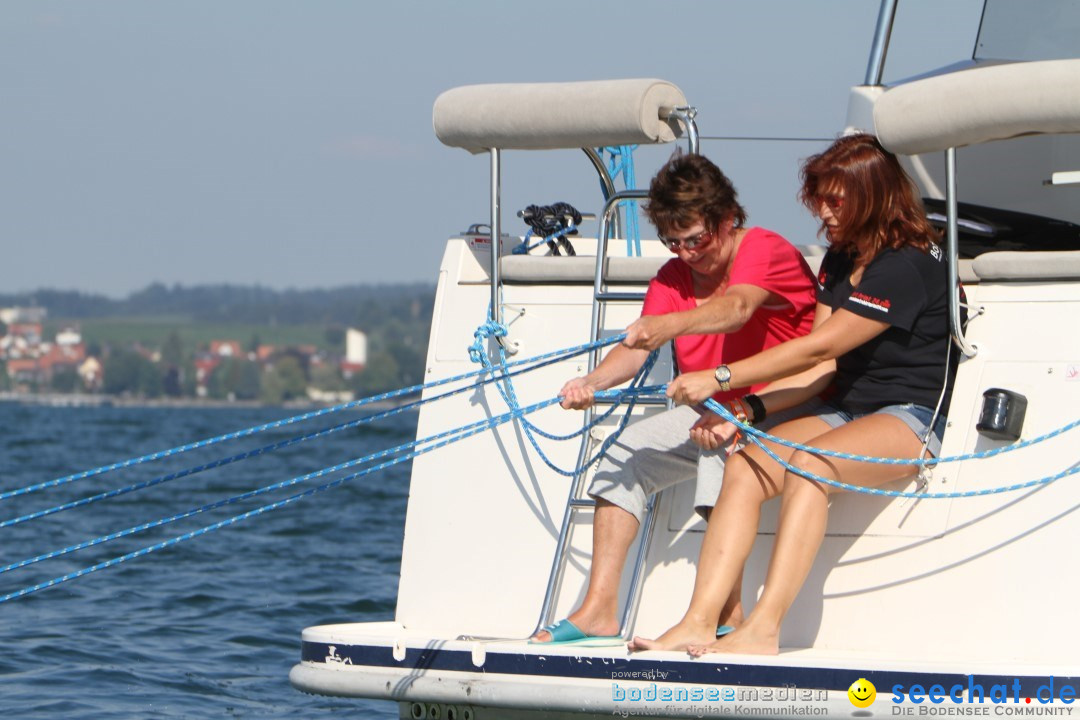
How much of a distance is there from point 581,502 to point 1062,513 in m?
1.44

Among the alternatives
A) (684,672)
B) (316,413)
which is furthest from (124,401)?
(684,672)

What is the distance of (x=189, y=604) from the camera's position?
33.7 feet

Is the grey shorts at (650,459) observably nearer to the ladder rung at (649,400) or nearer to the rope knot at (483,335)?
the ladder rung at (649,400)

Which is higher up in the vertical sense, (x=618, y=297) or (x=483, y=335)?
(x=618, y=297)

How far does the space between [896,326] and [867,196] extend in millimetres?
368

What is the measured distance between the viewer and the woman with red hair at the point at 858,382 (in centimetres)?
448

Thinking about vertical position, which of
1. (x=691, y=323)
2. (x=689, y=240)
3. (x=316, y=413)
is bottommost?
(x=316, y=413)

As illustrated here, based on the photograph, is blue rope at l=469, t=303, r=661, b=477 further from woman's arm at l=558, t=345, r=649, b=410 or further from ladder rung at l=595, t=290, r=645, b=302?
ladder rung at l=595, t=290, r=645, b=302

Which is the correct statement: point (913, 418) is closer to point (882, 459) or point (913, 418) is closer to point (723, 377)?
point (882, 459)

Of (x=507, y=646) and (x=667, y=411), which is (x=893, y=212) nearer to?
(x=667, y=411)

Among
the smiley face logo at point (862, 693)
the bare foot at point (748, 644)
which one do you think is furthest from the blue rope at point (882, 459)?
the smiley face logo at point (862, 693)

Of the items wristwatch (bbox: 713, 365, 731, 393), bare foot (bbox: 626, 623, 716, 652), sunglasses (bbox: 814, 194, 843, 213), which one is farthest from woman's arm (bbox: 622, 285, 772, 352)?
bare foot (bbox: 626, 623, 716, 652)

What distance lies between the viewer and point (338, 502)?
19469mm

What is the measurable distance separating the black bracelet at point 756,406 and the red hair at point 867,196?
1.66 feet
